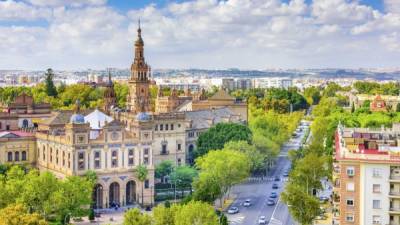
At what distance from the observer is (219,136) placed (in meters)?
104

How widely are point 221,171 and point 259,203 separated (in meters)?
7.30

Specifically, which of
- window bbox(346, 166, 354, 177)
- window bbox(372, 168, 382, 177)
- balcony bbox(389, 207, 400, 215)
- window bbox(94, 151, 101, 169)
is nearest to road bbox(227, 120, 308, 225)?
window bbox(94, 151, 101, 169)

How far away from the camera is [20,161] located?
94125 mm

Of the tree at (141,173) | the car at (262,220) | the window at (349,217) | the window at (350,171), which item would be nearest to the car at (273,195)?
the car at (262,220)

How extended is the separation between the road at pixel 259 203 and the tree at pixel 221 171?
129 inches

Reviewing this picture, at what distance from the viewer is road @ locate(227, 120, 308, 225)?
254 ft

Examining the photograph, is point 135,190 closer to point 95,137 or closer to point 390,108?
point 95,137

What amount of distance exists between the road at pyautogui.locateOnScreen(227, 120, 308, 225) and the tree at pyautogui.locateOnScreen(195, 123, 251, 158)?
6.90 metres

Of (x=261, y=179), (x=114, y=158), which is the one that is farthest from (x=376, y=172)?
(x=261, y=179)

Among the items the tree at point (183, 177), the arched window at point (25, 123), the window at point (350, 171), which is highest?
the window at point (350, 171)

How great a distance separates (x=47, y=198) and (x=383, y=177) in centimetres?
3391

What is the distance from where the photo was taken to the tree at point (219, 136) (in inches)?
4077

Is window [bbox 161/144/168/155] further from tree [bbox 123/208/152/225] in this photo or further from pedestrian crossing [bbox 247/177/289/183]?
tree [bbox 123/208/152/225]

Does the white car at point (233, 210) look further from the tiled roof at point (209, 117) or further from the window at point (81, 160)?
the tiled roof at point (209, 117)
